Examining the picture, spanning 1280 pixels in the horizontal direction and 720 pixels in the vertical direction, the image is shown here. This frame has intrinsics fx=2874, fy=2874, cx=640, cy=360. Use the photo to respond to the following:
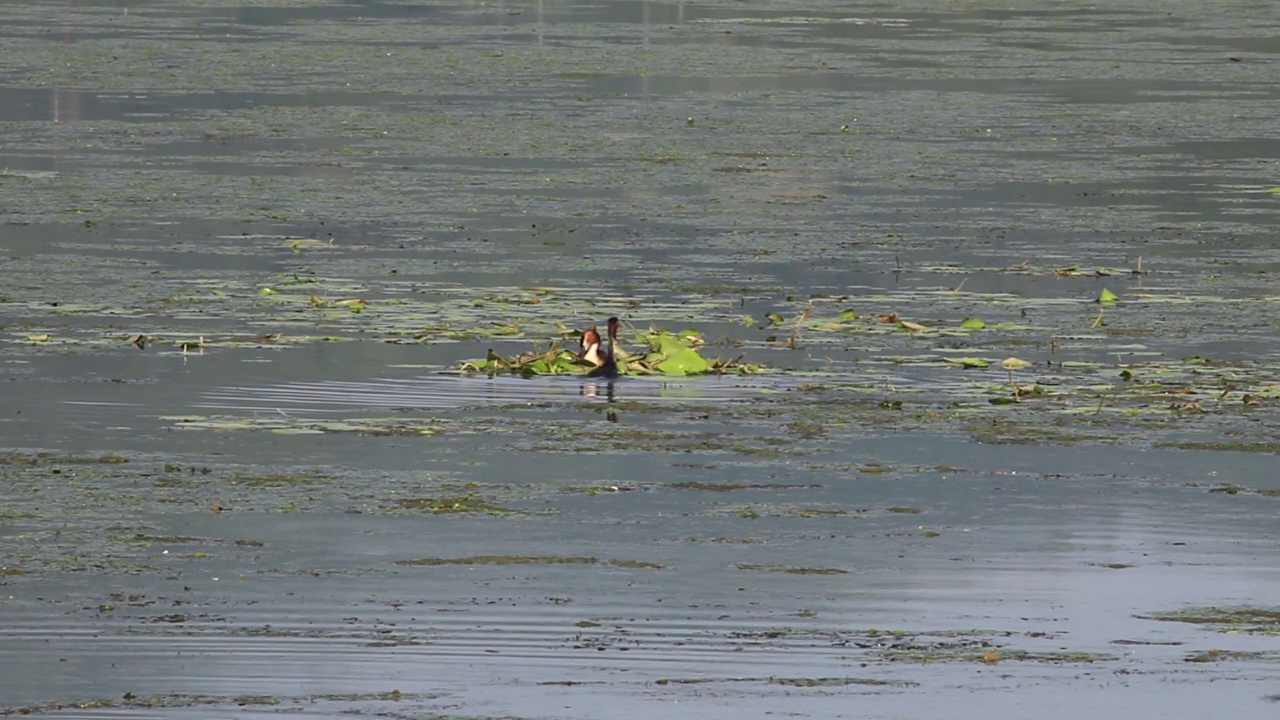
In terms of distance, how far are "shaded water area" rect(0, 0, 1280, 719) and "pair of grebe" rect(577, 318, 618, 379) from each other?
0.39 feet

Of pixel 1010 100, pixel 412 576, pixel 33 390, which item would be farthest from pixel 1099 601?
pixel 1010 100

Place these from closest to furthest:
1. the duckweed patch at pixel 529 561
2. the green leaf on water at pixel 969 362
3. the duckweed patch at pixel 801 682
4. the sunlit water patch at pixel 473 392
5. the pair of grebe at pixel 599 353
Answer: the duckweed patch at pixel 801 682
the duckweed patch at pixel 529 561
the sunlit water patch at pixel 473 392
the pair of grebe at pixel 599 353
the green leaf on water at pixel 969 362

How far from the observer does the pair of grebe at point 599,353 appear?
47.1 feet

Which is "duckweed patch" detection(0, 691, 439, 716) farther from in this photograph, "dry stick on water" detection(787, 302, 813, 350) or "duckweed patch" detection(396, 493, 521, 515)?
"dry stick on water" detection(787, 302, 813, 350)

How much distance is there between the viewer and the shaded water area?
8844mm

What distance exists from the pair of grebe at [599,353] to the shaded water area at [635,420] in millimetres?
118

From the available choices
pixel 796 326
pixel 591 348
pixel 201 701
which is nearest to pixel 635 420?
pixel 591 348

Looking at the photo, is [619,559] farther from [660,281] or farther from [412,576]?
[660,281]

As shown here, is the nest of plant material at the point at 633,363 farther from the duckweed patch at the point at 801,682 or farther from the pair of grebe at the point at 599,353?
the duckweed patch at the point at 801,682

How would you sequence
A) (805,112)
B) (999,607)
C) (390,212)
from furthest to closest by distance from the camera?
(805,112) < (390,212) < (999,607)

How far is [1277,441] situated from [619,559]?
383cm

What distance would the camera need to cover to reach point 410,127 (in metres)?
28.7

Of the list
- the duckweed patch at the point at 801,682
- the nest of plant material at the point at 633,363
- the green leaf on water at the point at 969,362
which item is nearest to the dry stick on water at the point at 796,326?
the nest of plant material at the point at 633,363

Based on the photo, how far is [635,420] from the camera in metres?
13.3
